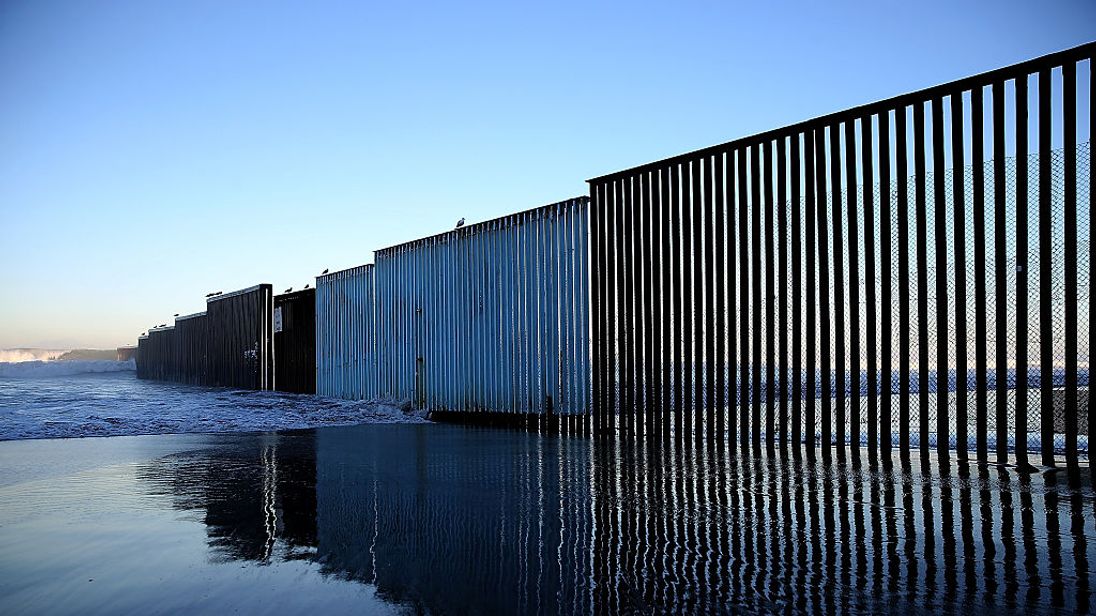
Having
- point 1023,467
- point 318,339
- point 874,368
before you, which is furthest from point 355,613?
point 318,339

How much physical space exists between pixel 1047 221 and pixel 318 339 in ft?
52.2

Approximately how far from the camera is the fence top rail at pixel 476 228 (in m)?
11.1

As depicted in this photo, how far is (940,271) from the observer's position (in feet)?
23.2

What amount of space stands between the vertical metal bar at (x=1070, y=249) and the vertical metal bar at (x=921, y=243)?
3.43ft

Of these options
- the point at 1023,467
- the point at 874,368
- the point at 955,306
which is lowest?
the point at 1023,467

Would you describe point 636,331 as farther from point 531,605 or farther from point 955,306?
point 531,605

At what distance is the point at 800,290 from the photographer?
8.05 meters

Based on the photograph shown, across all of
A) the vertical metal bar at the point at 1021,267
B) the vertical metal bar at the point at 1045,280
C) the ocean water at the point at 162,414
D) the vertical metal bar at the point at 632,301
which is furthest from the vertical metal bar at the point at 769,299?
the ocean water at the point at 162,414

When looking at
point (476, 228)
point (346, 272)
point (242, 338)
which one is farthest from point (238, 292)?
point (476, 228)

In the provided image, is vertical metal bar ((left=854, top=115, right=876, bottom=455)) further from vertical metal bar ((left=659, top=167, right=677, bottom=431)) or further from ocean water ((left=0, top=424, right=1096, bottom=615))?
vertical metal bar ((left=659, top=167, right=677, bottom=431))

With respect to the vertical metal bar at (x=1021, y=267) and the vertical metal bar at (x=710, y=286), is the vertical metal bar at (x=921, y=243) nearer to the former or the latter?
the vertical metal bar at (x=1021, y=267)

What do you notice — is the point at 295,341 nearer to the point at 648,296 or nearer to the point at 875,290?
the point at 648,296

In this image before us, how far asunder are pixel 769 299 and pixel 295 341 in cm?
1509

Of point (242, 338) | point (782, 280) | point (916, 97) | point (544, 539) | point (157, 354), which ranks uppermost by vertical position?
point (916, 97)
